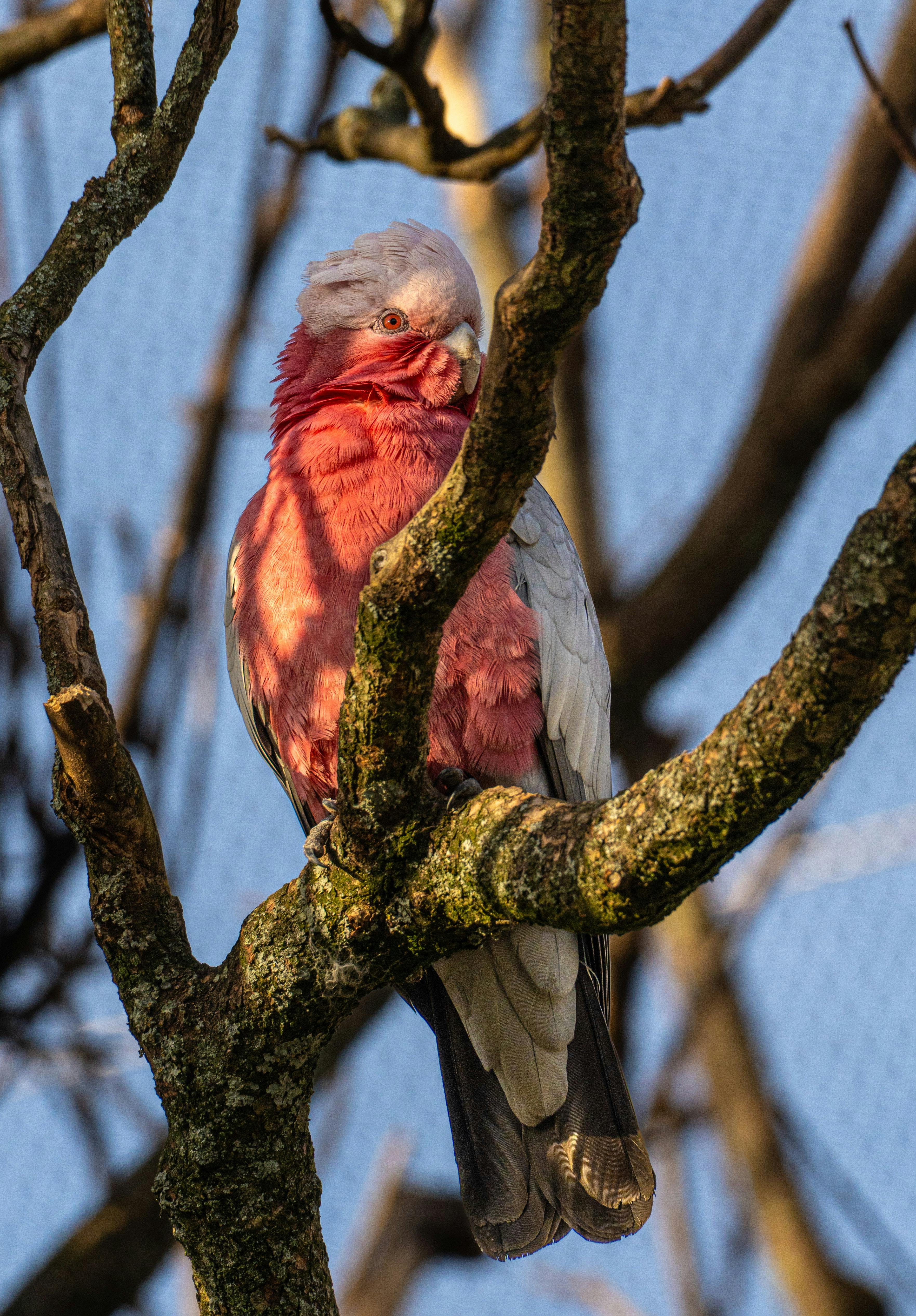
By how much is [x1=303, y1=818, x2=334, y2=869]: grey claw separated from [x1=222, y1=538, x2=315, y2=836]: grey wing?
722 mm

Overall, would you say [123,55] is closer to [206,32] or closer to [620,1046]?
[206,32]

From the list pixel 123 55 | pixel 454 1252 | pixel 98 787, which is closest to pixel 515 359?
pixel 98 787

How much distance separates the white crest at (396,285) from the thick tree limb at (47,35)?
1.14 meters

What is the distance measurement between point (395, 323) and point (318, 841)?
1.46 metres

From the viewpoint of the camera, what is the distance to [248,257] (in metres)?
4.56

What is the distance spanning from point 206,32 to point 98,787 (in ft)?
5.32

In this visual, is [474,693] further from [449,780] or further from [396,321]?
[396,321]

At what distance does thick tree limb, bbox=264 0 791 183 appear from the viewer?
3.73 meters

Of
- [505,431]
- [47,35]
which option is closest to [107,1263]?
[505,431]

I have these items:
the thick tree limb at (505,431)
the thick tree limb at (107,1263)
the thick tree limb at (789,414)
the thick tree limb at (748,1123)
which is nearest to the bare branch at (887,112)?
the thick tree limb at (505,431)

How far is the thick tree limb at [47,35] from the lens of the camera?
385 centimetres

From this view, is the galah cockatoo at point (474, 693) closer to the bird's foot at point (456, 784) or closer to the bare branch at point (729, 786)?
the bird's foot at point (456, 784)

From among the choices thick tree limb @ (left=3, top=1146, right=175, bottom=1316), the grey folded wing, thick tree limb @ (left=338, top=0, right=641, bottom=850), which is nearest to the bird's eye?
the grey folded wing

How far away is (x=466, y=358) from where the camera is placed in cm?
325
